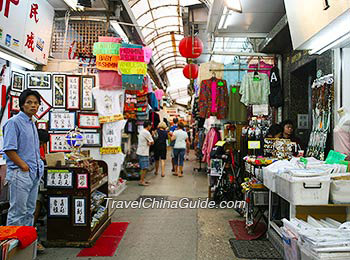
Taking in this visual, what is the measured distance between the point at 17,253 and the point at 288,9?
4146mm

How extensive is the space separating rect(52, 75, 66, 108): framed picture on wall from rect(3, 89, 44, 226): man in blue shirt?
2638 mm

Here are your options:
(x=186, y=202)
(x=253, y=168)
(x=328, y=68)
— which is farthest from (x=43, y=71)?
(x=328, y=68)

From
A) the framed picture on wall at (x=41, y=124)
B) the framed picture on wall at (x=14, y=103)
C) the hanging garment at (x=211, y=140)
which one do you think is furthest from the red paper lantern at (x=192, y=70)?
the framed picture on wall at (x=14, y=103)

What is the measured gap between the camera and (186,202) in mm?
6887

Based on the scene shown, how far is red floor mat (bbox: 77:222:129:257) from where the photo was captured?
4.00 metres

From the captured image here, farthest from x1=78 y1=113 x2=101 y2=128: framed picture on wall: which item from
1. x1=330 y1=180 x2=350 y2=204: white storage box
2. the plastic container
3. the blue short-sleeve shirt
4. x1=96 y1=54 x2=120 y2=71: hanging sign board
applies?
x1=330 y1=180 x2=350 y2=204: white storage box

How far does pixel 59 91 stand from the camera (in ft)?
21.0

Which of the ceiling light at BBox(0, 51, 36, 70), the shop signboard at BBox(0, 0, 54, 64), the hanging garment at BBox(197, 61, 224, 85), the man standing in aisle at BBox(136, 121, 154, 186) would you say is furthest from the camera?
the man standing in aisle at BBox(136, 121, 154, 186)

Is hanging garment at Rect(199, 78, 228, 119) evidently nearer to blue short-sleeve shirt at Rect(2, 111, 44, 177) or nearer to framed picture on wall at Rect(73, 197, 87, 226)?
framed picture on wall at Rect(73, 197, 87, 226)

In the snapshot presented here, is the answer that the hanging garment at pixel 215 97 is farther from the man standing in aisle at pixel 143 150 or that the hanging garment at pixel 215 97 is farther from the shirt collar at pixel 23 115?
the shirt collar at pixel 23 115

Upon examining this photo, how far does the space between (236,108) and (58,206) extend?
15.7 ft

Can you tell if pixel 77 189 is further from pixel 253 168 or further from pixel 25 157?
pixel 253 168

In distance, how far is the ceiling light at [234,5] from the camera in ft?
16.0

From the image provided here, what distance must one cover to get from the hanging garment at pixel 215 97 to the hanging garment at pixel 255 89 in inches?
32.8
